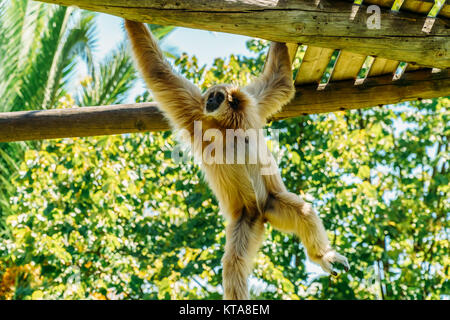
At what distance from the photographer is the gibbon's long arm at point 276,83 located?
5.17 metres

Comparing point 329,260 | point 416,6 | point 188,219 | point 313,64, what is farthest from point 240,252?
point 188,219

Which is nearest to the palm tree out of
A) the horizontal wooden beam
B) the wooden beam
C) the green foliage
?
the green foliage

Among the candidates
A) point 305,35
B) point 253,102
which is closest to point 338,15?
point 305,35

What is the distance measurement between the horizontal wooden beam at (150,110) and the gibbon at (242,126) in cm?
25

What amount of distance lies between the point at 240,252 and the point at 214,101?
1592mm

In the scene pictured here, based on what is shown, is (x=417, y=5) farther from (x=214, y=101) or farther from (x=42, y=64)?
(x=42, y=64)

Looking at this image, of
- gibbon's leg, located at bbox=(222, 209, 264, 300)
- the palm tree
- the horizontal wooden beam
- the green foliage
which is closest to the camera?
gibbon's leg, located at bbox=(222, 209, 264, 300)

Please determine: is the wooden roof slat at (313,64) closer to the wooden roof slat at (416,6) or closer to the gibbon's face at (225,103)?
the gibbon's face at (225,103)

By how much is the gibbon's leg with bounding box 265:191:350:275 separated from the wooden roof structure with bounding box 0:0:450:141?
152cm

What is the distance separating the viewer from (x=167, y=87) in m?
5.12

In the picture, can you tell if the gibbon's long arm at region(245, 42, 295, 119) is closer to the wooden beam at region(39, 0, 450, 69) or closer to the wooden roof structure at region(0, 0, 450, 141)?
the wooden roof structure at region(0, 0, 450, 141)

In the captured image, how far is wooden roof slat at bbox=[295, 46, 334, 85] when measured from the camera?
4.84m
